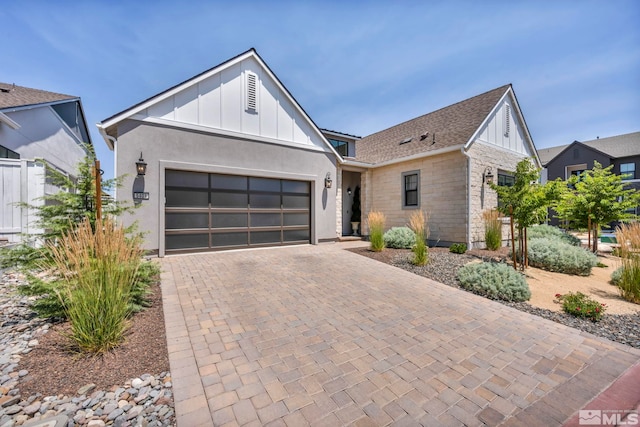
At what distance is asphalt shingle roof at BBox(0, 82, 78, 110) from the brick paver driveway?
12.0 meters

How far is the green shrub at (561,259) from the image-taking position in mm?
6625

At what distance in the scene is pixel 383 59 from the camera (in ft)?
28.2

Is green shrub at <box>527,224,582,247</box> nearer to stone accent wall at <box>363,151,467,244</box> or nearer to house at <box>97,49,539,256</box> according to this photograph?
house at <box>97,49,539,256</box>

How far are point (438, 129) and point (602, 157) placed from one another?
927 inches

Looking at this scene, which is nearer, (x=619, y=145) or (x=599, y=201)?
(x=599, y=201)

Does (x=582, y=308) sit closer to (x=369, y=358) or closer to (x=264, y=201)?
(x=369, y=358)

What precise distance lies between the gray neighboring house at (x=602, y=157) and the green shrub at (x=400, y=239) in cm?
2314

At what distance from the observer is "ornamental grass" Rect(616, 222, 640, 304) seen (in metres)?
4.75

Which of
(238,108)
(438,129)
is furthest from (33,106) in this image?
(438,129)

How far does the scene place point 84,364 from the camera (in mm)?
2490

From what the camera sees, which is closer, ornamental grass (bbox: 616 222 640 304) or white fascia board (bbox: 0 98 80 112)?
ornamental grass (bbox: 616 222 640 304)

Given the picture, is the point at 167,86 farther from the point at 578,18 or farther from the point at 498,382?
the point at 578,18

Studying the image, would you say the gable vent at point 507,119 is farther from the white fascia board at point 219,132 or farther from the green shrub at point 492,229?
the white fascia board at point 219,132

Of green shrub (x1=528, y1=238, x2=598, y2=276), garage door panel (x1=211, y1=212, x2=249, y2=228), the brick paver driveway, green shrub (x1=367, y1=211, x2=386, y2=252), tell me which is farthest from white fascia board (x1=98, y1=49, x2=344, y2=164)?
green shrub (x1=528, y1=238, x2=598, y2=276)
